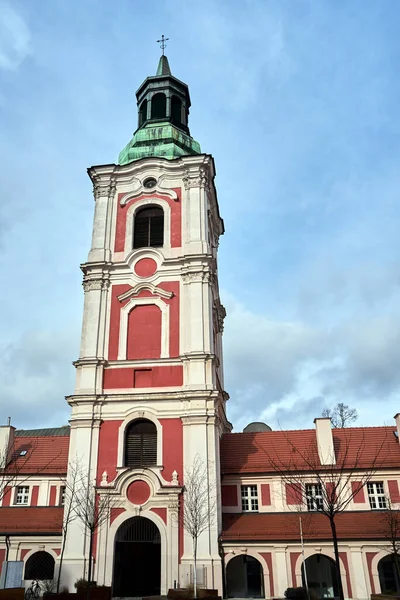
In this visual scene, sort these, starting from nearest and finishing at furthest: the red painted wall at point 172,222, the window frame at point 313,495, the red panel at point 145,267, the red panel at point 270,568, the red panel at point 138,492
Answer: the red panel at point 270,568 → the red panel at point 138,492 → the window frame at point 313,495 → the red panel at point 145,267 → the red painted wall at point 172,222

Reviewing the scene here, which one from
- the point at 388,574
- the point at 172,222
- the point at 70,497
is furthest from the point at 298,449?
the point at 172,222

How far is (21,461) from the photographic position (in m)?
30.4

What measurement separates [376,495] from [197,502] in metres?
8.71

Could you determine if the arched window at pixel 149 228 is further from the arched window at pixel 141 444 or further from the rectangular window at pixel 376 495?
the rectangular window at pixel 376 495

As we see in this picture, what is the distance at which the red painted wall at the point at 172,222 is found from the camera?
31562 mm

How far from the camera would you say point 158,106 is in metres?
38.9

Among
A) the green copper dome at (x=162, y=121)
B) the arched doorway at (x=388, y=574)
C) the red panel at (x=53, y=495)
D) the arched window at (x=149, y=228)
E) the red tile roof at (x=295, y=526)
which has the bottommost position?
the arched doorway at (x=388, y=574)

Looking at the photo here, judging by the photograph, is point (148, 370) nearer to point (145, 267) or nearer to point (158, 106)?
point (145, 267)

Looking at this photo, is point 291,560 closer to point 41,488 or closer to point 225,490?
point 225,490

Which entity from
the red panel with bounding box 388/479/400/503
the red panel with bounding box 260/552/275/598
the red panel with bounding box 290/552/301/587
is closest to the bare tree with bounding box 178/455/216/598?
the red panel with bounding box 260/552/275/598

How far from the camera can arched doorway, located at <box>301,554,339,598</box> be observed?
81.6 ft

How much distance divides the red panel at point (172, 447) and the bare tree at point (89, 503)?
2.76 m

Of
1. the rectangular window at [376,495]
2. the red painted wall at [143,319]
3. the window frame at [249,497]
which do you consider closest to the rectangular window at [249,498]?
the window frame at [249,497]

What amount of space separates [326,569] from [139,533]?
8417 millimetres
